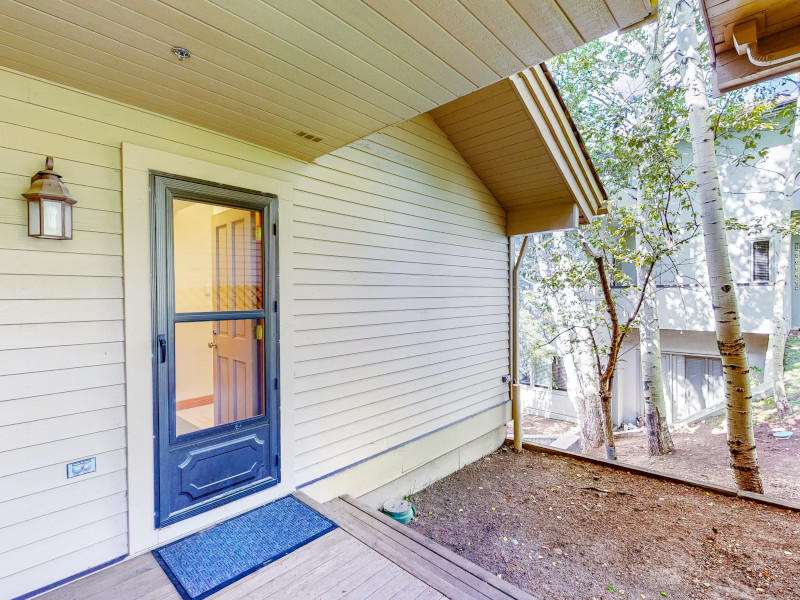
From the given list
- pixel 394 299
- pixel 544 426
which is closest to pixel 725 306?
pixel 394 299

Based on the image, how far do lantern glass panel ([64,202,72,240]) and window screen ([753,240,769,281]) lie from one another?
32.0ft

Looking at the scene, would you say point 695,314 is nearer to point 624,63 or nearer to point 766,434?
point 766,434

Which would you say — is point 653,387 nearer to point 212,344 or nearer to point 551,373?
point 551,373

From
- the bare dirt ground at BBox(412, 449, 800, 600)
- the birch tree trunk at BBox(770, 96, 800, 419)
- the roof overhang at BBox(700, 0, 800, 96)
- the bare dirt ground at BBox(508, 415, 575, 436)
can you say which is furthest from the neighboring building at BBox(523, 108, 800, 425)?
the roof overhang at BBox(700, 0, 800, 96)

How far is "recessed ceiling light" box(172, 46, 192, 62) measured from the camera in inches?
66.5

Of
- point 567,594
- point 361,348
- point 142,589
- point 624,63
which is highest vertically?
point 624,63

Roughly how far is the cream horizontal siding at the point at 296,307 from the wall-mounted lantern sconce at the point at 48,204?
7 cm

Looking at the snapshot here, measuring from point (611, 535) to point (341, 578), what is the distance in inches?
92.0

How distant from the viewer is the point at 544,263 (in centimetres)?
785

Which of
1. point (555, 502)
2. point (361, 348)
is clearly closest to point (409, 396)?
point (361, 348)

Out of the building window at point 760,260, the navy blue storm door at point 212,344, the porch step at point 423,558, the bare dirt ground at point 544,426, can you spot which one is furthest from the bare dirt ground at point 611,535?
the building window at point 760,260

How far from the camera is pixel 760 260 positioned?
286 inches

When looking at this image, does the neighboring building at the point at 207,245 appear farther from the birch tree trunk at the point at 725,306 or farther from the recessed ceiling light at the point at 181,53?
the birch tree trunk at the point at 725,306

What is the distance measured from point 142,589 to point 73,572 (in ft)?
1.33
